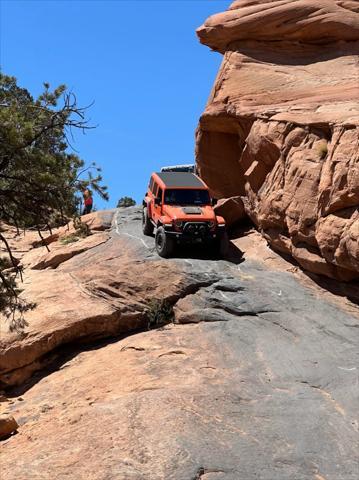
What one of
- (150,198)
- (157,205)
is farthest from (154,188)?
(157,205)

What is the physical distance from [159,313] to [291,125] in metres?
6.55

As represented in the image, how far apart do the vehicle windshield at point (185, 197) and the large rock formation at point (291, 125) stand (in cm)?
165

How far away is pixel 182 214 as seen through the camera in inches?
741

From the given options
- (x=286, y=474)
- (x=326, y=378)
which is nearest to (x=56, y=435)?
(x=286, y=474)

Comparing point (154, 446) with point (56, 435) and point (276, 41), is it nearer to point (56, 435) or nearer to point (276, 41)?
point (56, 435)

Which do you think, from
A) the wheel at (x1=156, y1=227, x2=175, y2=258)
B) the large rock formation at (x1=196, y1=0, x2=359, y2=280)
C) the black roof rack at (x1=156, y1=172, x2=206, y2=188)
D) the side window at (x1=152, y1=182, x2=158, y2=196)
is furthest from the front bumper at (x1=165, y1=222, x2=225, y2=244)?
the side window at (x1=152, y1=182, x2=158, y2=196)

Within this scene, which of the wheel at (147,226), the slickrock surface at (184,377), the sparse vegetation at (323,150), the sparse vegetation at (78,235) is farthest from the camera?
the sparse vegetation at (78,235)

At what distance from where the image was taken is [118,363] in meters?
13.7

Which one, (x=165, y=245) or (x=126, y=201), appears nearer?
(x=165, y=245)

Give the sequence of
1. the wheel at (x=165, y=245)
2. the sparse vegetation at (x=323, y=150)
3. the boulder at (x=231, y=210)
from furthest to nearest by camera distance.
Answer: the boulder at (x=231, y=210) < the wheel at (x=165, y=245) < the sparse vegetation at (x=323, y=150)

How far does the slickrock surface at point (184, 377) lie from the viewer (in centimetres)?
898

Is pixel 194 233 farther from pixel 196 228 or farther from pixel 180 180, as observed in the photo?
pixel 180 180

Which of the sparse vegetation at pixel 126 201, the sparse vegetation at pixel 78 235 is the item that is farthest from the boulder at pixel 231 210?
the sparse vegetation at pixel 126 201

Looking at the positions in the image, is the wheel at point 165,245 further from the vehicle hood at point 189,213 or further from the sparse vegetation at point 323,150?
the sparse vegetation at point 323,150
